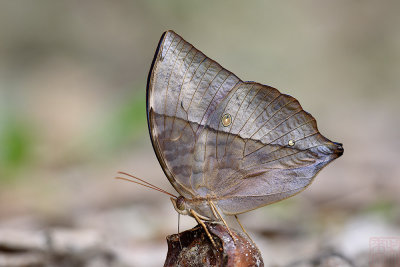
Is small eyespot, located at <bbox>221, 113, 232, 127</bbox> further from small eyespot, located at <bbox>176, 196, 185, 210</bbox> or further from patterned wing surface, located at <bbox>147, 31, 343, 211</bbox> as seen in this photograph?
small eyespot, located at <bbox>176, 196, 185, 210</bbox>

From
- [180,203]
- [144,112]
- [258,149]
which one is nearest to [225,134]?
[258,149]

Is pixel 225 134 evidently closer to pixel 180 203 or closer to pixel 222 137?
pixel 222 137

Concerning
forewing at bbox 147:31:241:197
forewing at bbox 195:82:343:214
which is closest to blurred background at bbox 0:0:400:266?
forewing at bbox 195:82:343:214

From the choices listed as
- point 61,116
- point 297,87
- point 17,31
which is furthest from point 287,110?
point 17,31

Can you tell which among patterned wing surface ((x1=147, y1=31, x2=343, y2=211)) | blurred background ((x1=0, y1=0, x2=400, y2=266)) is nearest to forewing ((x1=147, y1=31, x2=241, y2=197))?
patterned wing surface ((x1=147, y1=31, x2=343, y2=211))

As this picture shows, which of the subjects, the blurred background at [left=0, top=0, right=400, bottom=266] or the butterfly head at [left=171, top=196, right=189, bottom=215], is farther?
the blurred background at [left=0, top=0, right=400, bottom=266]

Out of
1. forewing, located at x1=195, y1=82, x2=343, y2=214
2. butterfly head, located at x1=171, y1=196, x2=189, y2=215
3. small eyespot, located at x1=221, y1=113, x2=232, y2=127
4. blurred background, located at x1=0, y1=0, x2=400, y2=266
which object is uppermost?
blurred background, located at x1=0, y1=0, x2=400, y2=266

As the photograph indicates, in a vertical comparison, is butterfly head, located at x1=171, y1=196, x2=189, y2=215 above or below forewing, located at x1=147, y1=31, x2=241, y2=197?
below
